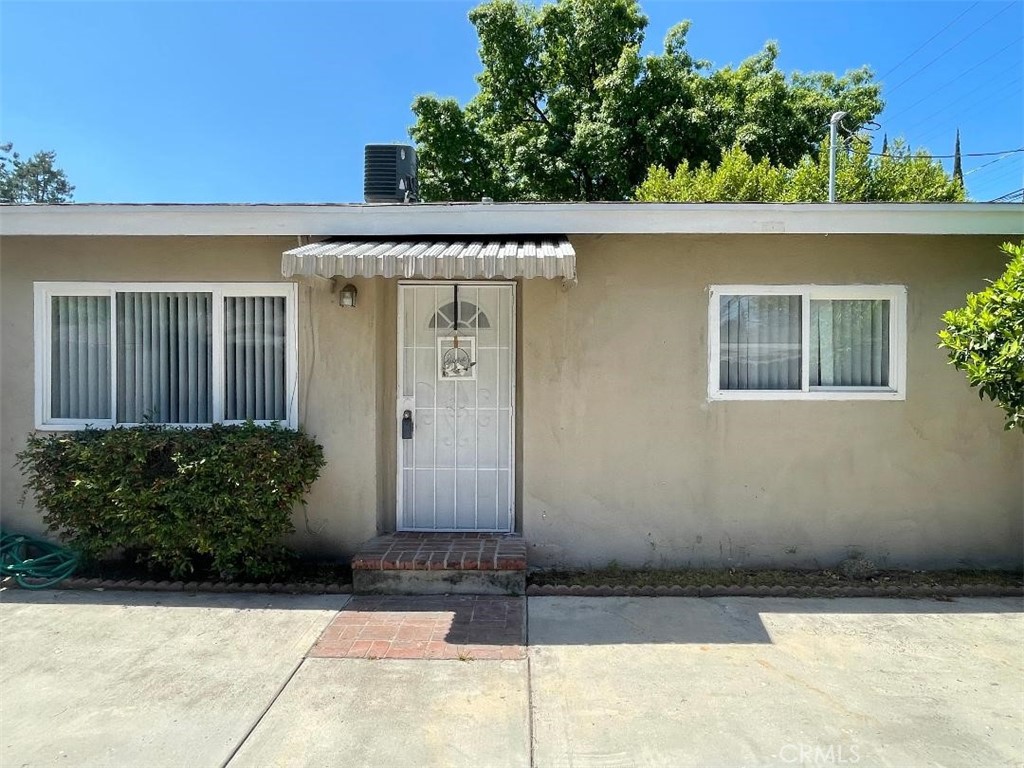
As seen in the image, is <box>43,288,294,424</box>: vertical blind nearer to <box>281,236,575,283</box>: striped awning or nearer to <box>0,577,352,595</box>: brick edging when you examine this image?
<box>281,236,575,283</box>: striped awning

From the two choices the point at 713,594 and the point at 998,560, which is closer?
the point at 713,594

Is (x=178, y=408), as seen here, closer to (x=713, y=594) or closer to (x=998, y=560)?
(x=713, y=594)

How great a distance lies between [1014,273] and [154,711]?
6249 mm

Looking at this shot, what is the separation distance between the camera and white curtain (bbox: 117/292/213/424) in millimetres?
5844

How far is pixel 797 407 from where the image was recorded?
566 cm

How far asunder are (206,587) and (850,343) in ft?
20.2

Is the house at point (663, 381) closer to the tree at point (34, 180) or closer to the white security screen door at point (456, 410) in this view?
the white security screen door at point (456, 410)

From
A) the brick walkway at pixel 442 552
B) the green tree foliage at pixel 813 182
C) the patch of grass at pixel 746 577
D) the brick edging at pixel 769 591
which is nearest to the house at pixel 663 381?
the patch of grass at pixel 746 577

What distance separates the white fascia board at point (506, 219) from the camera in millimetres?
5207

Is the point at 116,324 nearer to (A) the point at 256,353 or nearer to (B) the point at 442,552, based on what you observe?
(A) the point at 256,353

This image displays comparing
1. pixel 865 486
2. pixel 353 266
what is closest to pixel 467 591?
pixel 353 266

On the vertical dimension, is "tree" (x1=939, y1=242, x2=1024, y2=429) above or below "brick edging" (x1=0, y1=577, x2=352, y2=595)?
above

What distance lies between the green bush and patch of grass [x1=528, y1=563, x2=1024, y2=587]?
2.34 meters

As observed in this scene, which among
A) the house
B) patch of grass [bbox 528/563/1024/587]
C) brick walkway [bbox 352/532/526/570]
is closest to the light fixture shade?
the house
